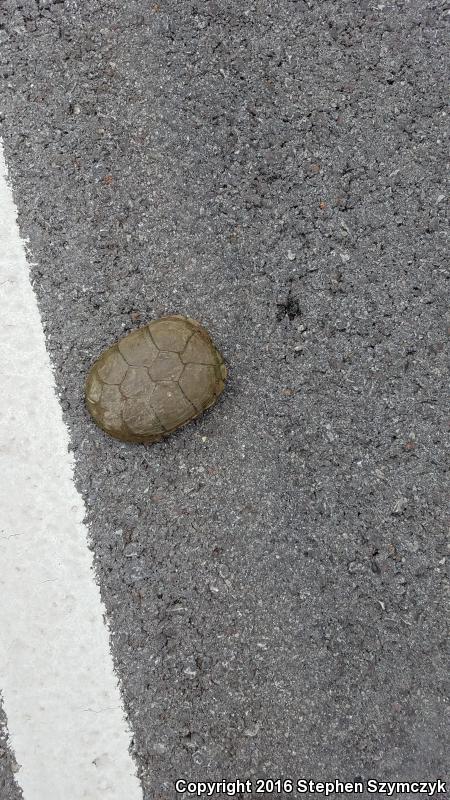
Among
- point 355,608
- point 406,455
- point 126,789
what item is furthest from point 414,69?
point 126,789

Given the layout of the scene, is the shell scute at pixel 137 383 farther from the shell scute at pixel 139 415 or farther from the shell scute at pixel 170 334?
the shell scute at pixel 170 334

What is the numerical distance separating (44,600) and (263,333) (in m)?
1.47

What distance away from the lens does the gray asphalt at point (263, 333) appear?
251 cm

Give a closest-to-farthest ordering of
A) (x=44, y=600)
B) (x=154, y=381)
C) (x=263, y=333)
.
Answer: (x=154, y=381)
(x=44, y=600)
(x=263, y=333)

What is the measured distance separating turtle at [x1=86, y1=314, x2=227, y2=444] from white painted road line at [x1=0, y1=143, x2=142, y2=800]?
0.97 feet

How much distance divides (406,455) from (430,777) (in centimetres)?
134

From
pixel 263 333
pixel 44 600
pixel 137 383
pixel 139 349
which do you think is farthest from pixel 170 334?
pixel 44 600

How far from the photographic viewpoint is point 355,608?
255cm

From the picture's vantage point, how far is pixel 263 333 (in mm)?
2643

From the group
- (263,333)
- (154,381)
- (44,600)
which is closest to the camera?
(154,381)

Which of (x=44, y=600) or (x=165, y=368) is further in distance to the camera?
(x=44, y=600)

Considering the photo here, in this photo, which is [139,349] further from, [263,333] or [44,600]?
[44,600]

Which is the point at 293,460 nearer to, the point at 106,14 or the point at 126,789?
the point at 126,789

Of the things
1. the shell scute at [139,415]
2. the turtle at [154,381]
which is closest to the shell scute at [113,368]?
the turtle at [154,381]
